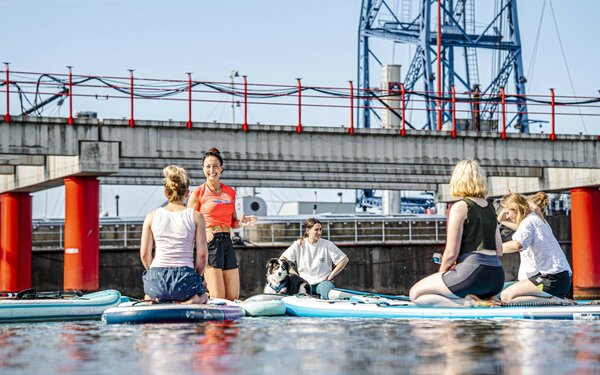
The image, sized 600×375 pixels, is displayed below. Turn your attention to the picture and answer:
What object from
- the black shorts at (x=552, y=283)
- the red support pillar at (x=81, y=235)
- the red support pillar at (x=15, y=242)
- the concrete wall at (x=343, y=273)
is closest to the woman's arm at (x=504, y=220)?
the black shorts at (x=552, y=283)

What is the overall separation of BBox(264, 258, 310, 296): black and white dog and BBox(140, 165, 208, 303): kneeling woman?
3.02m

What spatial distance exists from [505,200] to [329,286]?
2.92 metres

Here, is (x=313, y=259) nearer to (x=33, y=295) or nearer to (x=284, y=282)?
(x=284, y=282)

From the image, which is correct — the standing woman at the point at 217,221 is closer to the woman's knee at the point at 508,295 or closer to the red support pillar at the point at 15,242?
the woman's knee at the point at 508,295

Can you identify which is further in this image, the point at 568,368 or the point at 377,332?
the point at 377,332

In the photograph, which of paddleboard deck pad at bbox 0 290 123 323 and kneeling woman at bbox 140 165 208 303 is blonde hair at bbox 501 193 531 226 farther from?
paddleboard deck pad at bbox 0 290 123 323

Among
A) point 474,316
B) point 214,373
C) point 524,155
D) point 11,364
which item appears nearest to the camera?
point 214,373

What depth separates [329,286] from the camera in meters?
12.5

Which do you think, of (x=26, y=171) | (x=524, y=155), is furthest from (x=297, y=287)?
(x=26, y=171)

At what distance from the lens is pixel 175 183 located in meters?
9.16

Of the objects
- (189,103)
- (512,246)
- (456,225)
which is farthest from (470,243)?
(189,103)

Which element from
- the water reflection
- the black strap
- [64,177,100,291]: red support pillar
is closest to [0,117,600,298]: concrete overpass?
[64,177,100,291]: red support pillar

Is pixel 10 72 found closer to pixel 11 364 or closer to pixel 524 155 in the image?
pixel 524 155

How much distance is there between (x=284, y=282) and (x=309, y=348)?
5.64 meters
